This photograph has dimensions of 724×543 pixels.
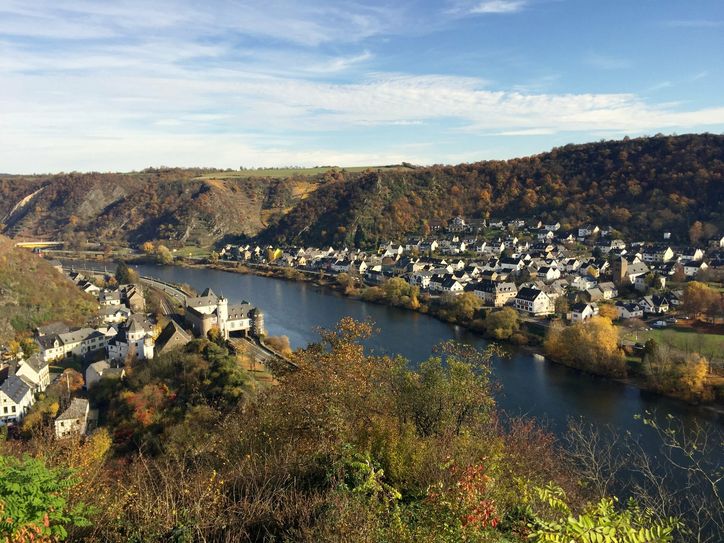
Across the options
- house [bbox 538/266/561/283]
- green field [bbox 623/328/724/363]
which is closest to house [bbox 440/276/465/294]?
house [bbox 538/266/561/283]

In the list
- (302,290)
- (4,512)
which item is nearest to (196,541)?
(4,512)

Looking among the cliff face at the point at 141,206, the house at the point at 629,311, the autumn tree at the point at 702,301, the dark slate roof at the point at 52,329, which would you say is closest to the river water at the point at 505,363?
the house at the point at 629,311

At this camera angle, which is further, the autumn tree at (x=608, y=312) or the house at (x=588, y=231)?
the house at (x=588, y=231)

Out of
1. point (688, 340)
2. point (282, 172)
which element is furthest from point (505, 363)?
point (282, 172)

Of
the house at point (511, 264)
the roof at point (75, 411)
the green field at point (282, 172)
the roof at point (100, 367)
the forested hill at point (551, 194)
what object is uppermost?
Result: the green field at point (282, 172)

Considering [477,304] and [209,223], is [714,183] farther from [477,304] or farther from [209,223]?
Answer: [209,223]

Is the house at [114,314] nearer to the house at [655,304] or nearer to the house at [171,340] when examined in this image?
the house at [171,340]

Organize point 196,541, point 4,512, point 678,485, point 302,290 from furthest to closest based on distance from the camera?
point 302,290
point 678,485
point 196,541
point 4,512
